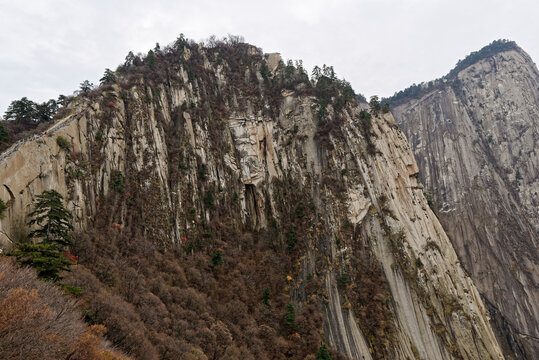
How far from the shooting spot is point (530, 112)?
83.9 metres

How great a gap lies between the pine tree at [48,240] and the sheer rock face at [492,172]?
2849 inches

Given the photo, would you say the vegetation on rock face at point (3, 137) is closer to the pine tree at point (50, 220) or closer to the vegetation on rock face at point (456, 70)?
the pine tree at point (50, 220)

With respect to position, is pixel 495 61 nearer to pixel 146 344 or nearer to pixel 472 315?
pixel 472 315

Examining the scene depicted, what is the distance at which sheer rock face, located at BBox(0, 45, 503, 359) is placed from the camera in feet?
118

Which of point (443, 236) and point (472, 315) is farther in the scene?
point (443, 236)

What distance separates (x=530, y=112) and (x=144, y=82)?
106859mm

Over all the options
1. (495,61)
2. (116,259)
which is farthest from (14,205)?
(495,61)

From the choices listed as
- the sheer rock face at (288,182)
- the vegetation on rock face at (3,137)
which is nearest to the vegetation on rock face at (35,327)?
the sheer rock face at (288,182)

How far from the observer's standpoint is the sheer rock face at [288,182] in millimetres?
35969

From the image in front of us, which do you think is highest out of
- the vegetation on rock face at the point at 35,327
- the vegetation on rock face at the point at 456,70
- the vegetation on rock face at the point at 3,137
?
the vegetation on rock face at the point at 456,70

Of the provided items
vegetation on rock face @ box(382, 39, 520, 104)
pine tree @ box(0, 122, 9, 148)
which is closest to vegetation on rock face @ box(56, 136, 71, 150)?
pine tree @ box(0, 122, 9, 148)

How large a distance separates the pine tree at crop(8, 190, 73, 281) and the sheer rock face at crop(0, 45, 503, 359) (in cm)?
168

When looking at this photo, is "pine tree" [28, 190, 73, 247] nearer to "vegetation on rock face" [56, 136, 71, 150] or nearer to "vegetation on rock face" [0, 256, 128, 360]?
"vegetation on rock face" [56, 136, 71, 150]

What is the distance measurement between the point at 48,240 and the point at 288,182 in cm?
3803
